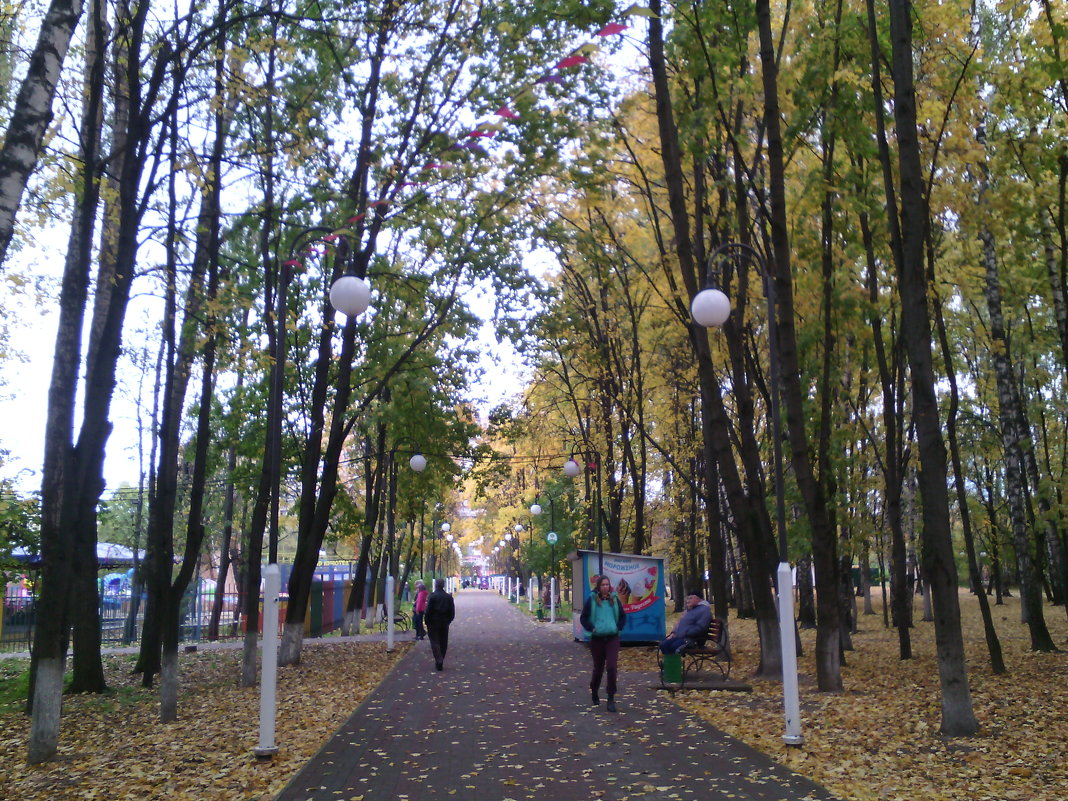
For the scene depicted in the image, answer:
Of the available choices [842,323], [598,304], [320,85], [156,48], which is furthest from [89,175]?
[598,304]

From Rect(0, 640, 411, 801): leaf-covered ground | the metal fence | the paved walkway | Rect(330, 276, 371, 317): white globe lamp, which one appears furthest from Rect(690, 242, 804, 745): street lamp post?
the metal fence

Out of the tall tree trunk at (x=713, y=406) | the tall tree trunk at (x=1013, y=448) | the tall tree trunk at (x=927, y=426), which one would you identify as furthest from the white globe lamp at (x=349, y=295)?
the tall tree trunk at (x=1013, y=448)

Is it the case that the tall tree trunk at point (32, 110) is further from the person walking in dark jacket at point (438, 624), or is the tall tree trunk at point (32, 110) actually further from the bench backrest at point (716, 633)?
the person walking in dark jacket at point (438, 624)

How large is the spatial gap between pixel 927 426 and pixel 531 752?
5277 millimetres

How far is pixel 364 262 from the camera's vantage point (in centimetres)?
1848

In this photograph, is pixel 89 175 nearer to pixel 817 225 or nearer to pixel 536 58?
pixel 536 58

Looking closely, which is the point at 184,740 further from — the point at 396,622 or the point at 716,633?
the point at 396,622

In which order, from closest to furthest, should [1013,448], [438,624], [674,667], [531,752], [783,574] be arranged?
[531,752] → [783,574] → [674,667] → [1013,448] → [438,624]

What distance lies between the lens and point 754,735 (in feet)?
32.9

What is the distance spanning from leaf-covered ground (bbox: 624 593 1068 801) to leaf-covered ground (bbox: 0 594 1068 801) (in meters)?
0.02

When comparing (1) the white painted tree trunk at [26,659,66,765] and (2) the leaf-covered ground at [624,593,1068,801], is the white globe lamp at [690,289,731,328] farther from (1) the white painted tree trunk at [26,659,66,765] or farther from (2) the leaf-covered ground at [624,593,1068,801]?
(1) the white painted tree trunk at [26,659,66,765]

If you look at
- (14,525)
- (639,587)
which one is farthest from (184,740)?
(639,587)

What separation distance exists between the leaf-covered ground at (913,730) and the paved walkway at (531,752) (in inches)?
17.7

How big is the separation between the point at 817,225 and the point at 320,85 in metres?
9.66
